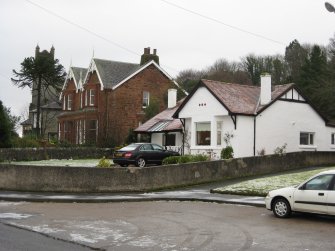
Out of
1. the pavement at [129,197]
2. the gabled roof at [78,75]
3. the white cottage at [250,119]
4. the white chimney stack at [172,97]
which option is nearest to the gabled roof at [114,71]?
the gabled roof at [78,75]

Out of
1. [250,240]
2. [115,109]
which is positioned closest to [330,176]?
[250,240]

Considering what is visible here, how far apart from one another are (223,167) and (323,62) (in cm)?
3535

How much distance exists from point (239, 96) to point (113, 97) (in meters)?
19.0

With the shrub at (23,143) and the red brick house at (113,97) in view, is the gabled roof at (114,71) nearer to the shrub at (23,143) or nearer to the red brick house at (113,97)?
the red brick house at (113,97)

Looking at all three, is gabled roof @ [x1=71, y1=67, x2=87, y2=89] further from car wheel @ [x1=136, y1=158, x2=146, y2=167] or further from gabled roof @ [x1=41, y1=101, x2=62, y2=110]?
car wheel @ [x1=136, y1=158, x2=146, y2=167]

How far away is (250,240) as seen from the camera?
10570 mm

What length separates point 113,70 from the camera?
172 ft

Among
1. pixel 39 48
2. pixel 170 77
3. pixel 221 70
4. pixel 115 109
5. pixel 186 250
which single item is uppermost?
pixel 39 48

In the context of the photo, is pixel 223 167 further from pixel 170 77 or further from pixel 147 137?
pixel 170 77

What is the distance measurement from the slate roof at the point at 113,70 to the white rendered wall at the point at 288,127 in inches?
840

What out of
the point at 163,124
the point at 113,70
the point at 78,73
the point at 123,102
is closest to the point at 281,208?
the point at 163,124

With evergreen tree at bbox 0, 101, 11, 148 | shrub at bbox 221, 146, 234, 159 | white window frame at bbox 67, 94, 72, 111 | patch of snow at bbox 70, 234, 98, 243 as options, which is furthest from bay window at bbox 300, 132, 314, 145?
white window frame at bbox 67, 94, 72, 111

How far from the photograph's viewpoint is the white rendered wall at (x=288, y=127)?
32.2 m

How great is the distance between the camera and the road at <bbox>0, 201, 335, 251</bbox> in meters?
10.2
